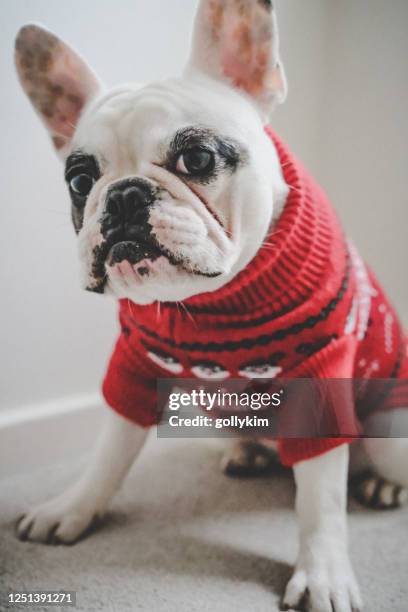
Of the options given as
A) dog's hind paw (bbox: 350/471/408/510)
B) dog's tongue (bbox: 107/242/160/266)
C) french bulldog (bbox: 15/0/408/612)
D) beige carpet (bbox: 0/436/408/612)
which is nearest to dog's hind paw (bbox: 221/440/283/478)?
beige carpet (bbox: 0/436/408/612)

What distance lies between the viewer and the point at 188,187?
2.42 feet

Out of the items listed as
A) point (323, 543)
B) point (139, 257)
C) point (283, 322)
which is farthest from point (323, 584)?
point (139, 257)

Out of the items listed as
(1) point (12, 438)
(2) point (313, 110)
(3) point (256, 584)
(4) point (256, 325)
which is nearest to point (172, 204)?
(4) point (256, 325)

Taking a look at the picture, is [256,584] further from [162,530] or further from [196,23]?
[196,23]

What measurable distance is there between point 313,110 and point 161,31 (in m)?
0.52

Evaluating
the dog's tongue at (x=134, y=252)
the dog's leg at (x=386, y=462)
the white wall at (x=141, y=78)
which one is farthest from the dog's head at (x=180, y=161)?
the dog's leg at (x=386, y=462)

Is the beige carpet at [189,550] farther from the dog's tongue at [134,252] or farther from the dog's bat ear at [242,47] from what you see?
the dog's bat ear at [242,47]

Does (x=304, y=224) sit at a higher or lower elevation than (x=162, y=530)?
higher

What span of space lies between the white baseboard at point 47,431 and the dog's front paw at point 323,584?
0.67m

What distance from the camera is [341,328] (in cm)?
82

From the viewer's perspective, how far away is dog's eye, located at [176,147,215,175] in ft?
2.43

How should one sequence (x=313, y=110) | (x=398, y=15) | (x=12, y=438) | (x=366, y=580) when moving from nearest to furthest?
(x=366, y=580), (x=12, y=438), (x=398, y=15), (x=313, y=110)

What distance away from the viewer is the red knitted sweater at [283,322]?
0.81 meters

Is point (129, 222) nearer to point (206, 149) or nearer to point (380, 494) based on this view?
point (206, 149)
